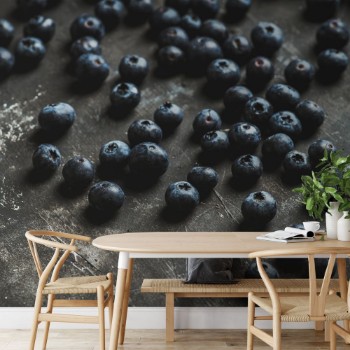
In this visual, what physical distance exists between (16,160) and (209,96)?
1273 millimetres

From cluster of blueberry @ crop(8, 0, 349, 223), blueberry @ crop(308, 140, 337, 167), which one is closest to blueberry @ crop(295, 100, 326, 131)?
cluster of blueberry @ crop(8, 0, 349, 223)

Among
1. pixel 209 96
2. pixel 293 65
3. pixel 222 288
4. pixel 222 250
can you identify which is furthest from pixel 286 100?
pixel 222 250

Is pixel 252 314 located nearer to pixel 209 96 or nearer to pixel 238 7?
pixel 209 96

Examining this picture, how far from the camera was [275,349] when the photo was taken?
2307 millimetres

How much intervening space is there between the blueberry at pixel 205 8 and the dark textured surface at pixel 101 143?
0.17 metres

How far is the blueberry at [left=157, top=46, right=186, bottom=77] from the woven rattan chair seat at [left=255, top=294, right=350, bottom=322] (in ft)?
6.19

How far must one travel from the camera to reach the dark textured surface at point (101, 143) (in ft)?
12.1

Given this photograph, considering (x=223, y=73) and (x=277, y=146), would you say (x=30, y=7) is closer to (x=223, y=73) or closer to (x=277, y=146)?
(x=223, y=73)

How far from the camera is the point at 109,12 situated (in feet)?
13.0

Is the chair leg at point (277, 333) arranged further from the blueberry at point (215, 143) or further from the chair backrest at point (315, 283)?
the blueberry at point (215, 143)

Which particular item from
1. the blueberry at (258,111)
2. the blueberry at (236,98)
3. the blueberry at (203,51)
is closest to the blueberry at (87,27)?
the blueberry at (203,51)

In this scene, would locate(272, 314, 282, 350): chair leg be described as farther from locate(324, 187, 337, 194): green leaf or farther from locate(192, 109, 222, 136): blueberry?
locate(192, 109, 222, 136): blueberry

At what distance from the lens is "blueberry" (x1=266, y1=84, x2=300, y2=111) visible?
12.5ft

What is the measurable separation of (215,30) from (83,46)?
85 centimetres
